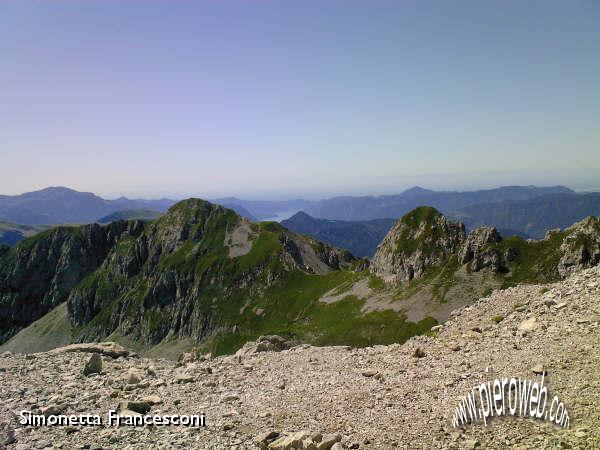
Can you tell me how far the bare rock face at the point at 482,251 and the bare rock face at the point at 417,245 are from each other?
7.41m

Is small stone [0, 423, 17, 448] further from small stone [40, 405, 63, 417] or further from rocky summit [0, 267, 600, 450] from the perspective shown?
small stone [40, 405, 63, 417]

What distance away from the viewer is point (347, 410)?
16344mm

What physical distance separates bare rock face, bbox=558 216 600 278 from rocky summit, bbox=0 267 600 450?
108 meters

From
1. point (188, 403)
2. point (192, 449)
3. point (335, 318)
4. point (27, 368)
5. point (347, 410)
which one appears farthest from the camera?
point (335, 318)

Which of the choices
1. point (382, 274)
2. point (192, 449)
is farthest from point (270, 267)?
point (192, 449)

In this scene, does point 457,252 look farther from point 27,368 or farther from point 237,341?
point 27,368

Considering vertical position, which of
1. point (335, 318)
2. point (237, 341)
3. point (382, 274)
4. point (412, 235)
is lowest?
point (237, 341)

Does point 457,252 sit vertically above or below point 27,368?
below

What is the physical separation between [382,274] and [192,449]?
140494 millimetres

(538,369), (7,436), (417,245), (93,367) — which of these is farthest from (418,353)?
(417,245)

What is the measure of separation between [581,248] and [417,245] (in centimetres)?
4958

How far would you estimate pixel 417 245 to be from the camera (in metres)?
148

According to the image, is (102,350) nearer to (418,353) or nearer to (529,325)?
(418,353)

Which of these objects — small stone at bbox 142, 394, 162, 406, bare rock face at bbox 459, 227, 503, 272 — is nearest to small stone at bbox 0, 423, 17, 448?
small stone at bbox 142, 394, 162, 406
